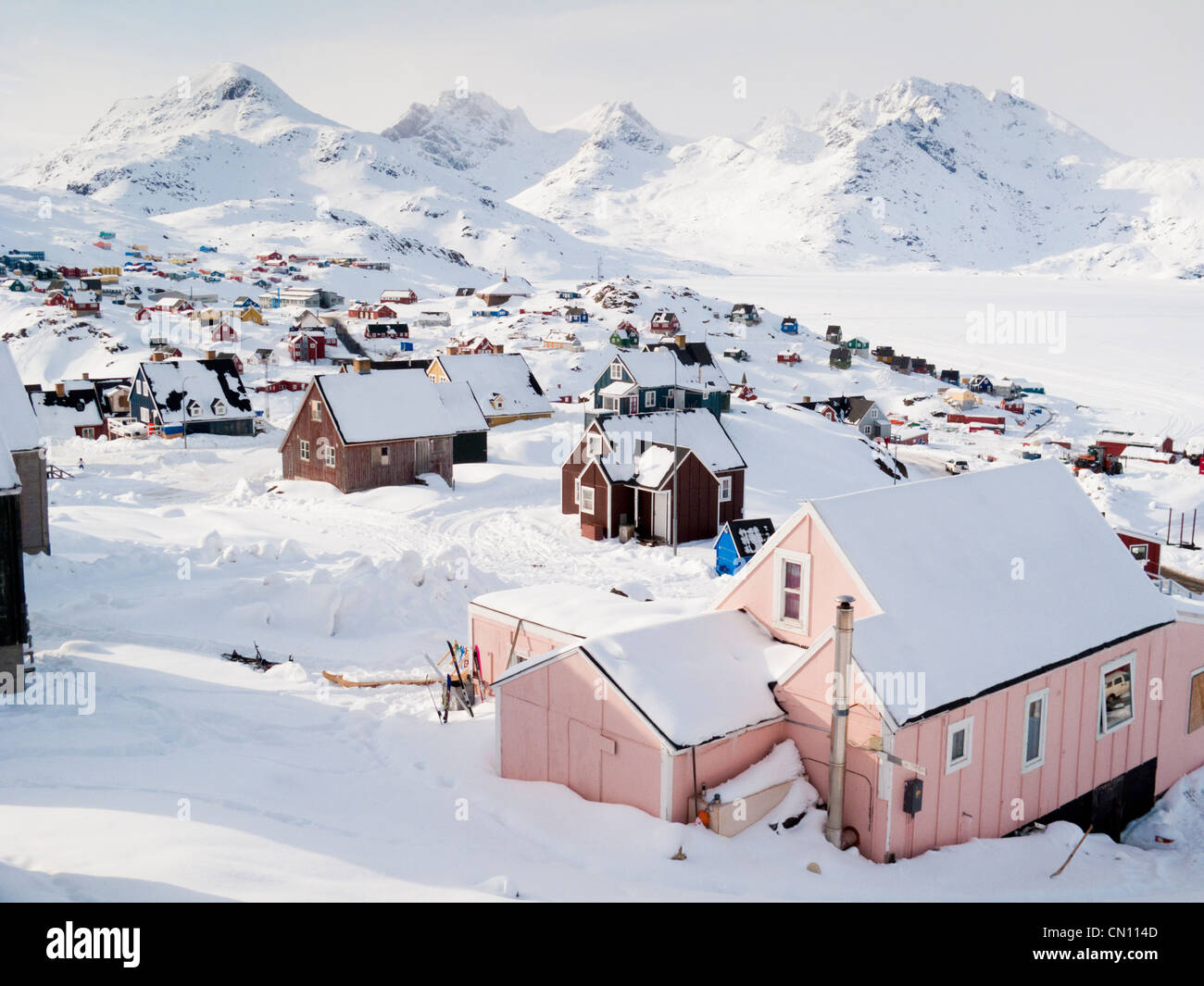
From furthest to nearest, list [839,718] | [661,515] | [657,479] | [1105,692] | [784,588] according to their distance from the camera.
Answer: [661,515], [657,479], [1105,692], [784,588], [839,718]

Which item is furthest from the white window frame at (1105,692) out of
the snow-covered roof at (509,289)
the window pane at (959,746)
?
the snow-covered roof at (509,289)

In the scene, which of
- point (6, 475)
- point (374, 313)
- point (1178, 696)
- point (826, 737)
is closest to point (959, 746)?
point (826, 737)

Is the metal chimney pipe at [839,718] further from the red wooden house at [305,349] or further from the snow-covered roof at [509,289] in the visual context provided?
the snow-covered roof at [509,289]

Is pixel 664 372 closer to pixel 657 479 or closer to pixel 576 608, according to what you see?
pixel 657 479

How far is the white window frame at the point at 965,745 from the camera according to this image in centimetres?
1415

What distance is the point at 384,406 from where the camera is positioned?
43094 mm

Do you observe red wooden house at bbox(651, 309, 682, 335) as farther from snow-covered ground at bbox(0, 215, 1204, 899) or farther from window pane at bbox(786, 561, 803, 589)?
window pane at bbox(786, 561, 803, 589)

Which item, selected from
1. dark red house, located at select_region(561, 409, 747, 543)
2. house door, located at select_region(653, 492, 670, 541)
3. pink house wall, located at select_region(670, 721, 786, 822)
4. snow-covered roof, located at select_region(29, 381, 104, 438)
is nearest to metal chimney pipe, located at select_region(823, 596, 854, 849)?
pink house wall, located at select_region(670, 721, 786, 822)

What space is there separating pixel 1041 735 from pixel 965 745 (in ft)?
7.08

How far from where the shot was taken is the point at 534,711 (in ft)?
50.9

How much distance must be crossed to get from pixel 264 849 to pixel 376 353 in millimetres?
90676

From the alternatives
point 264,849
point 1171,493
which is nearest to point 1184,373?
point 1171,493

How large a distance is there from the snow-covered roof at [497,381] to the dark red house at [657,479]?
24373 mm

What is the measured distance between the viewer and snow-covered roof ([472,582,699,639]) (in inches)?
691
